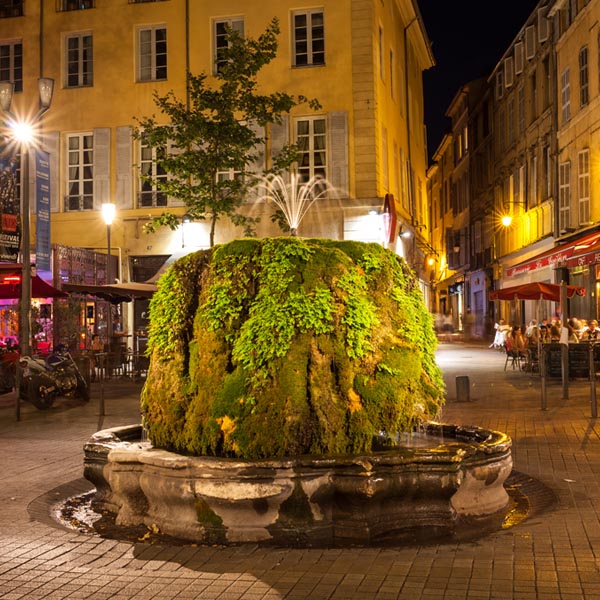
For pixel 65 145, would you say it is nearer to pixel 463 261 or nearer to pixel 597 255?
pixel 597 255

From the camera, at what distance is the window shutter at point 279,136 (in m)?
28.9

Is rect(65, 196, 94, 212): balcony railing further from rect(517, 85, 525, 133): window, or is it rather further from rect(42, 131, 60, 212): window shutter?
rect(517, 85, 525, 133): window

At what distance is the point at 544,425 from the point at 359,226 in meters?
17.8

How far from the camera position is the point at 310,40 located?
29406 millimetres

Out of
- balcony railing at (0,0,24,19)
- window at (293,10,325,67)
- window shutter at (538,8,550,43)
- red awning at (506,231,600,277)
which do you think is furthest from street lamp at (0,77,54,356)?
window shutter at (538,8,550,43)

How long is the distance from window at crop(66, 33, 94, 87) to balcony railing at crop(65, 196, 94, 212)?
4.01m

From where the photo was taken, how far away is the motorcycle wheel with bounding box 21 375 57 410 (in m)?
14.2

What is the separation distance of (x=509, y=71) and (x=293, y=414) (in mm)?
36354

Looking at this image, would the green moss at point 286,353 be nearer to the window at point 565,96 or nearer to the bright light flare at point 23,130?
the bright light flare at point 23,130

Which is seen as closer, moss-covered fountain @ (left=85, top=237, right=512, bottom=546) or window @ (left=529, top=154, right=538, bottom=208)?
moss-covered fountain @ (left=85, top=237, right=512, bottom=546)

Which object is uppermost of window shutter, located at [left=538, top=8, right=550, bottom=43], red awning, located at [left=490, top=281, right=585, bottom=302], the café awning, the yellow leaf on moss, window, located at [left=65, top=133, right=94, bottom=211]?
window shutter, located at [left=538, top=8, right=550, bottom=43]

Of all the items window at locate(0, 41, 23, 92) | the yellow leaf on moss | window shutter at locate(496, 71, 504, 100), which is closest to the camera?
the yellow leaf on moss

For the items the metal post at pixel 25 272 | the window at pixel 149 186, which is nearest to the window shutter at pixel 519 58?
the window at pixel 149 186

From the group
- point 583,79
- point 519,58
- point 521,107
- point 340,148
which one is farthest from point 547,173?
point 340,148
